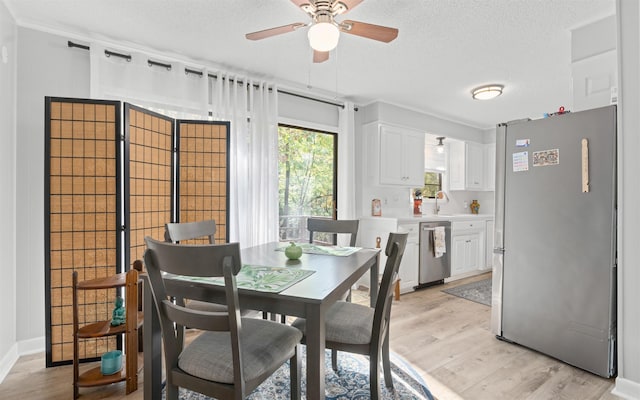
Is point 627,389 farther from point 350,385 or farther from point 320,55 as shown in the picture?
point 320,55

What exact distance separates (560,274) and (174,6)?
337cm

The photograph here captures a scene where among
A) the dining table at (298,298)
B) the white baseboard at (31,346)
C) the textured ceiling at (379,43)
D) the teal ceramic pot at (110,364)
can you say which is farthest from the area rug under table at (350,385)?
the textured ceiling at (379,43)

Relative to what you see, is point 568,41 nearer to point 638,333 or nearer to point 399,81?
point 399,81

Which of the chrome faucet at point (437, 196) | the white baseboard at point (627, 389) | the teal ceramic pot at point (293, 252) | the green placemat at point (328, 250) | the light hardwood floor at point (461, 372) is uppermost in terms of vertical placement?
the chrome faucet at point (437, 196)

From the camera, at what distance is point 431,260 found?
4.38 metres

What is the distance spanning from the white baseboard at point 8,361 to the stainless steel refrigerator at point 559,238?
3.70 metres

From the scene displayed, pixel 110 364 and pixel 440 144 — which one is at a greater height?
pixel 440 144

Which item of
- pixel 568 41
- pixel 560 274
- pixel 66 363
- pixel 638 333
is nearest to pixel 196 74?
pixel 66 363

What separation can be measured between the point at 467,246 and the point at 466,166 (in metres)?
1.44

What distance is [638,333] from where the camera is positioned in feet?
6.34

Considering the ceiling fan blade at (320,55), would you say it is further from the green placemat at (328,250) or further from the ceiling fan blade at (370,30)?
the green placemat at (328,250)

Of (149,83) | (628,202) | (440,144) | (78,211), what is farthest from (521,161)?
(78,211)

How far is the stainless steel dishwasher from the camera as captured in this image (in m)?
4.30

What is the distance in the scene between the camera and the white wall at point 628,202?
1939 millimetres
